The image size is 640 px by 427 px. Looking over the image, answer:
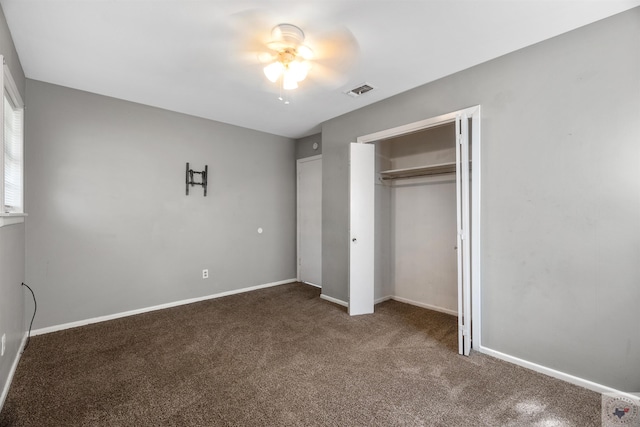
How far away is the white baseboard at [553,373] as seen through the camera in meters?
1.97

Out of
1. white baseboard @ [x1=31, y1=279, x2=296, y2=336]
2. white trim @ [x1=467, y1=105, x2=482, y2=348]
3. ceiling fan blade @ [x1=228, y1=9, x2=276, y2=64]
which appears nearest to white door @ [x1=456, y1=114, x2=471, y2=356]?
white trim @ [x1=467, y1=105, x2=482, y2=348]

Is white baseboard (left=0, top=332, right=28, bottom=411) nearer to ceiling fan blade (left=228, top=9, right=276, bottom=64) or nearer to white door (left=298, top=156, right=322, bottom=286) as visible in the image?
ceiling fan blade (left=228, top=9, right=276, bottom=64)

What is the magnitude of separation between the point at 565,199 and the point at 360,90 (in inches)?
82.1

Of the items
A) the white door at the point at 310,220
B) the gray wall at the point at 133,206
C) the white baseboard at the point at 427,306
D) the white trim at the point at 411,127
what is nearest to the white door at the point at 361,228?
the white trim at the point at 411,127

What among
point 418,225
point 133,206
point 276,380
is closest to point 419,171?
point 418,225

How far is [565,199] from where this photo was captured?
2.13 metres

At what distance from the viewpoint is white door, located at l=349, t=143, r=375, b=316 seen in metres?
3.46

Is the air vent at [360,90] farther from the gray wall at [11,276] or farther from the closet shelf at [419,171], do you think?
the gray wall at [11,276]

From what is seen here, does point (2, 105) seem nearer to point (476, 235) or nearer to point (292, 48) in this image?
point (292, 48)

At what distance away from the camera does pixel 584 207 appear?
2055 millimetres

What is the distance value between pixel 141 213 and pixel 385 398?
3.33m

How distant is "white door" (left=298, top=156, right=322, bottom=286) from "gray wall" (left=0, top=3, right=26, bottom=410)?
341 centimetres

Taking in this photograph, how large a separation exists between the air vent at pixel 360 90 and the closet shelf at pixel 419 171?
1031 millimetres

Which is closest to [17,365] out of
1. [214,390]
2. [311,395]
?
[214,390]
